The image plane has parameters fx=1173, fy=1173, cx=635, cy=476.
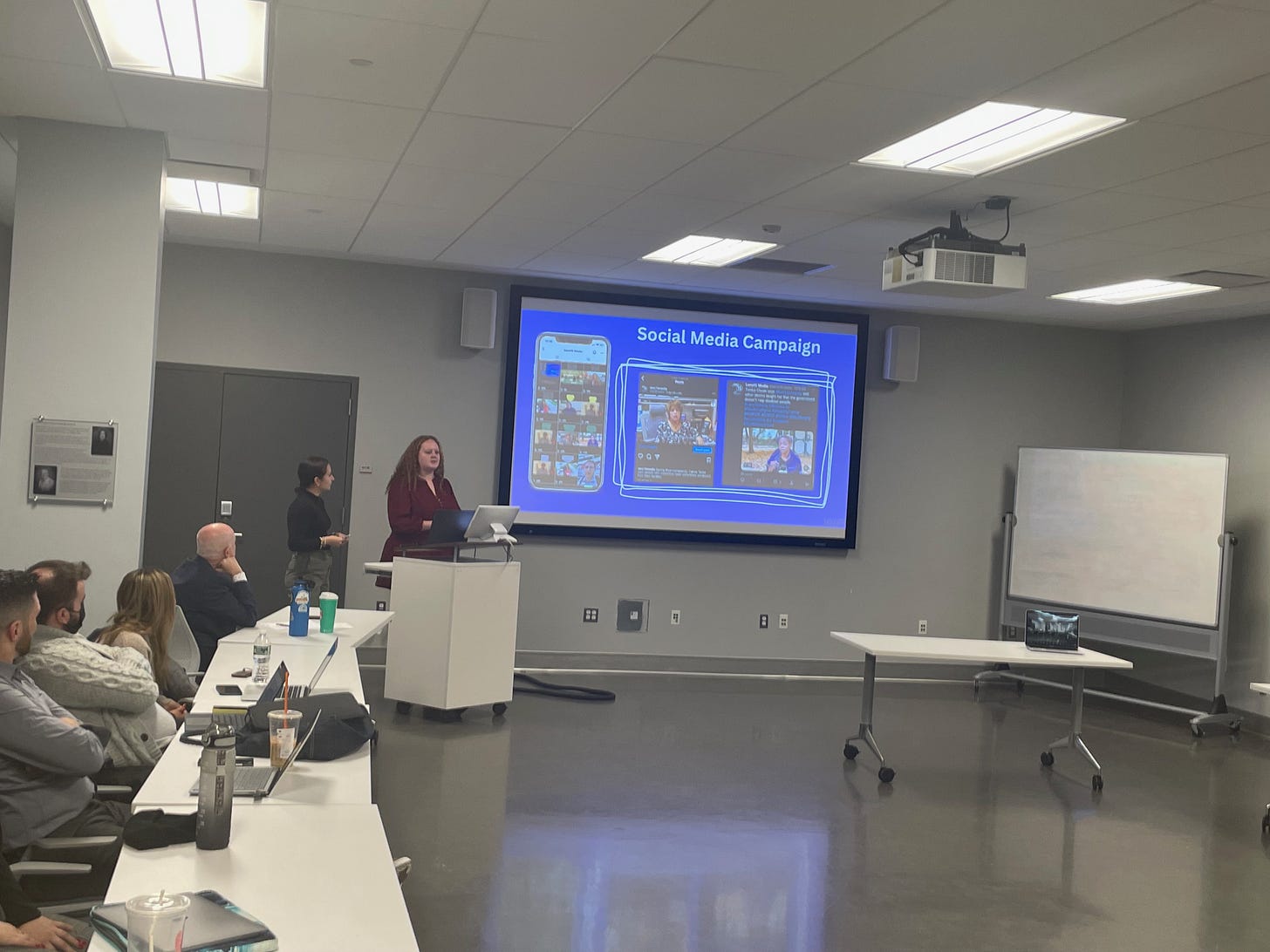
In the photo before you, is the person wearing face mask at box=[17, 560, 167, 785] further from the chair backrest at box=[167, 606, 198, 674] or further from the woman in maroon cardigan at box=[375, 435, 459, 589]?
the woman in maroon cardigan at box=[375, 435, 459, 589]

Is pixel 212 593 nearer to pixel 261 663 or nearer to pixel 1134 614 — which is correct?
pixel 261 663

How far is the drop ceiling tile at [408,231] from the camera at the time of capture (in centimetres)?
670

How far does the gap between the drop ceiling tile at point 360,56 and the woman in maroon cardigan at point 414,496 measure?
3.53 metres

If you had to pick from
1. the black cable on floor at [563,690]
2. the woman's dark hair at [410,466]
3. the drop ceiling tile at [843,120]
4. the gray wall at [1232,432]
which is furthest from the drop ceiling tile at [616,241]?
the gray wall at [1232,432]

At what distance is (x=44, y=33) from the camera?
13.2 ft

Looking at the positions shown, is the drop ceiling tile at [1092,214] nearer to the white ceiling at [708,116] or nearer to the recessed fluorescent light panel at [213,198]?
the white ceiling at [708,116]

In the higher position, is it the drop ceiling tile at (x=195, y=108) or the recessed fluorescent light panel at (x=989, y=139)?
the recessed fluorescent light panel at (x=989, y=139)

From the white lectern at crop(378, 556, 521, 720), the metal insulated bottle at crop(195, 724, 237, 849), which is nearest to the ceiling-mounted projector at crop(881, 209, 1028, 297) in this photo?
the white lectern at crop(378, 556, 521, 720)

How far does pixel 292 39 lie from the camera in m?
3.89

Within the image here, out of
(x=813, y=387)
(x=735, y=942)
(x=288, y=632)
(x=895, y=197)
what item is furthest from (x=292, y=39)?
(x=813, y=387)

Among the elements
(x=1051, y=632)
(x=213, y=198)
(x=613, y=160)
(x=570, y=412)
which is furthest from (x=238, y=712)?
(x=570, y=412)

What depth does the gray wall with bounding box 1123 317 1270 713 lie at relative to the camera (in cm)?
858

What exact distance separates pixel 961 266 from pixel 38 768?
4349 mm

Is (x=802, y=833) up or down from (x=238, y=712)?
down
